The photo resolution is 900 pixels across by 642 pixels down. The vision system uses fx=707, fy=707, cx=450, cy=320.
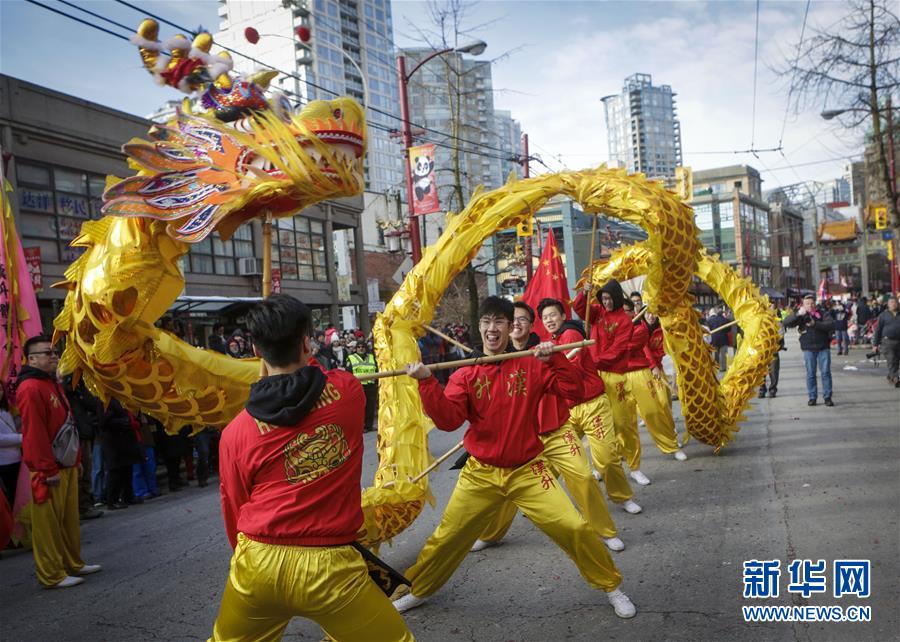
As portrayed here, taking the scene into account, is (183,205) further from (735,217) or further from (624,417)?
(735,217)

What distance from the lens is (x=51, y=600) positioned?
4.50m

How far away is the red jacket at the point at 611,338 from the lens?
6.73 metres

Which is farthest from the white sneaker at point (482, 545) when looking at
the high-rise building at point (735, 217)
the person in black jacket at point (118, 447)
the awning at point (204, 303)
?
the high-rise building at point (735, 217)

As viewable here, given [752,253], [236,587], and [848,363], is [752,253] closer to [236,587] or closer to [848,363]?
[848,363]

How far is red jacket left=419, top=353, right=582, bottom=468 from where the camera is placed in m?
3.70

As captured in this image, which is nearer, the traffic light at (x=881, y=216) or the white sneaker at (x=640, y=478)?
the white sneaker at (x=640, y=478)

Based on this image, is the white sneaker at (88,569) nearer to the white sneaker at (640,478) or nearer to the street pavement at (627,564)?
the street pavement at (627,564)

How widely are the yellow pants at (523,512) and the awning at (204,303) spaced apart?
7.94 meters

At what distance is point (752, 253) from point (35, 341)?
64.9 meters

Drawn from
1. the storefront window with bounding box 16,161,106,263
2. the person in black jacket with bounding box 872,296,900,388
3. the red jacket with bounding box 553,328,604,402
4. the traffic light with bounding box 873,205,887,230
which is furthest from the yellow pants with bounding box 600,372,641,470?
the traffic light with bounding box 873,205,887,230

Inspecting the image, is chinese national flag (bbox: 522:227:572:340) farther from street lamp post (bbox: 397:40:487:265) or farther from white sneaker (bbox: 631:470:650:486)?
street lamp post (bbox: 397:40:487:265)

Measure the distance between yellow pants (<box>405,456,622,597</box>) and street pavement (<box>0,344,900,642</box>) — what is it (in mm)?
231

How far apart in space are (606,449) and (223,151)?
3.73 m

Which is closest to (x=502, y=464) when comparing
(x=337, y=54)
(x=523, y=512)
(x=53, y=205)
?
(x=523, y=512)
